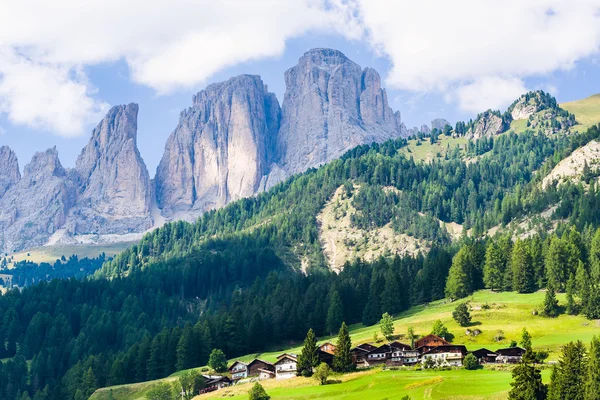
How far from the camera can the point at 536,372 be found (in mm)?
83625

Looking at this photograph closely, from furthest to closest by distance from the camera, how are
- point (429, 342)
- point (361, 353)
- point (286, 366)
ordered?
point (361, 353)
point (286, 366)
point (429, 342)

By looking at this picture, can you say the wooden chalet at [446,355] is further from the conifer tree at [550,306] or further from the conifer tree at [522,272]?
the conifer tree at [522,272]

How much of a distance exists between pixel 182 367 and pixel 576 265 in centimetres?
8703

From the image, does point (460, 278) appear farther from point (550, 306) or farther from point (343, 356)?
point (343, 356)

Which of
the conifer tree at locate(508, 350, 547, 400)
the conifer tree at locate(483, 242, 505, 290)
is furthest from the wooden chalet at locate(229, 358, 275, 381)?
the conifer tree at locate(483, 242, 505, 290)

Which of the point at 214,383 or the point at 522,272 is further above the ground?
the point at 522,272

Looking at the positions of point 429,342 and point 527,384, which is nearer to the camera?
point 527,384

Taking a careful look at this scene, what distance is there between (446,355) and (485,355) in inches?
242

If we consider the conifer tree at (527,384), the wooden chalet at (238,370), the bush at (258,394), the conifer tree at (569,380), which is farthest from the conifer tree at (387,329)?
the conifer tree at (569,380)

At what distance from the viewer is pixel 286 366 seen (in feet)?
416

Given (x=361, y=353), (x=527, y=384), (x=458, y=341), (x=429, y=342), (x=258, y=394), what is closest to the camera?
(x=527, y=384)

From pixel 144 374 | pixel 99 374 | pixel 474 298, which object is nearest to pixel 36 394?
pixel 99 374

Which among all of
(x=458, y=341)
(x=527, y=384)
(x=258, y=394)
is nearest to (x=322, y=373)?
(x=258, y=394)

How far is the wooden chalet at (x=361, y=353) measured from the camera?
127875 mm
